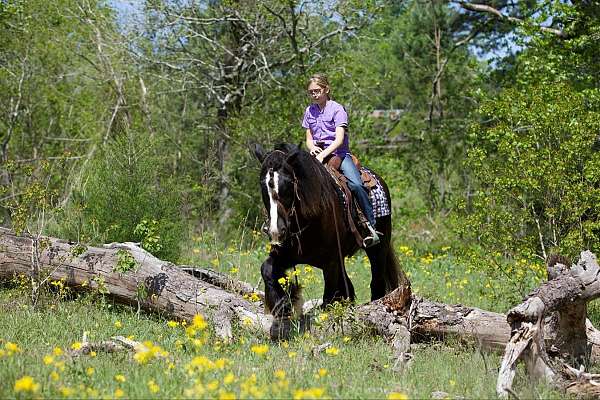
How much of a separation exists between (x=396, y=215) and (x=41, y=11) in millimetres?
11744

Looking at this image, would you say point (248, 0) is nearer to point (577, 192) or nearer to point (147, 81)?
point (147, 81)

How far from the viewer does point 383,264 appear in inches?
376

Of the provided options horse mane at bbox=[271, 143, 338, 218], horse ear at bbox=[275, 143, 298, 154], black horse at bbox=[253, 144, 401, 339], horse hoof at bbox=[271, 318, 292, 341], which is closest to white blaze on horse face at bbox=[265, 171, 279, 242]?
black horse at bbox=[253, 144, 401, 339]

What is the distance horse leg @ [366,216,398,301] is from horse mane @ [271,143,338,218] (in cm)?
182

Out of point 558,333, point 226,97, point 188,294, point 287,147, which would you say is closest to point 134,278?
point 188,294

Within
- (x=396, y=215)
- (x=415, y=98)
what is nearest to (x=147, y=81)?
(x=396, y=215)

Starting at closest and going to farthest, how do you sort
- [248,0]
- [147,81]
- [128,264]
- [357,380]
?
[357,380] < [128,264] < [248,0] < [147,81]

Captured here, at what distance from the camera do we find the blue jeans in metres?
8.63

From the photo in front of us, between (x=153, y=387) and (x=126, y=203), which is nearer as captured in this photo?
(x=153, y=387)

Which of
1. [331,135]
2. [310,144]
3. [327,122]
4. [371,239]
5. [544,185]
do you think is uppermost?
[327,122]

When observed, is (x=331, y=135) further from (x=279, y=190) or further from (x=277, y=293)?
(x=277, y=293)

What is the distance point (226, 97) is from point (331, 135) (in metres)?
11.7

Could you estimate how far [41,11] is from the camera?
21.6m

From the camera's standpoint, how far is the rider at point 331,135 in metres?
8.42
